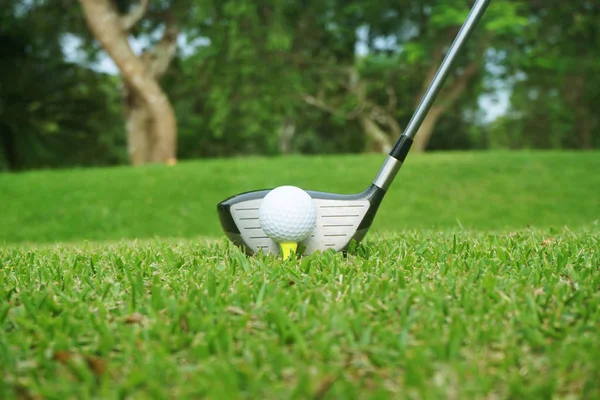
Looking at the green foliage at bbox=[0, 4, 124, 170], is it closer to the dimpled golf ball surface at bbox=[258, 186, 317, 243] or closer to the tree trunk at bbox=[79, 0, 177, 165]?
the tree trunk at bbox=[79, 0, 177, 165]

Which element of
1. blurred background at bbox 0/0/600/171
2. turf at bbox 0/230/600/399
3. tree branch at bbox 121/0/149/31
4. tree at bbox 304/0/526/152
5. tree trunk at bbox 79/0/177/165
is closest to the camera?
turf at bbox 0/230/600/399

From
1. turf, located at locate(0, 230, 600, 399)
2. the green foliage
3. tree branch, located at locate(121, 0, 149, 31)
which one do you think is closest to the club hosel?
turf, located at locate(0, 230, 600, 399)

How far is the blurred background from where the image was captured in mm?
12805

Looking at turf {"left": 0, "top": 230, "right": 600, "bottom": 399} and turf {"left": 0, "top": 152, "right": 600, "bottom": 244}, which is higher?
turf {"left": 0, "top": 230, "right": 600, "bottom": 399}

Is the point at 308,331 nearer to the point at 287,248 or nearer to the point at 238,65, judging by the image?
the point at 287,248

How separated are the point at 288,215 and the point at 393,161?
62 cm

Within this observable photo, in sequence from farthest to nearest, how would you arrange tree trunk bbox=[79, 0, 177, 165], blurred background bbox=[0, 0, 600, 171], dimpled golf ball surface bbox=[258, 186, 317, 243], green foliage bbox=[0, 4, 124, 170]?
green foliage bbox=[0, 4, 124, 170] < blurred background bbox=[0, 0, 600, 171] < tree trunk bbox=[79, 0, 177, 165] < dimpled golf ball surface bbox=[258, 186, 317, 243]

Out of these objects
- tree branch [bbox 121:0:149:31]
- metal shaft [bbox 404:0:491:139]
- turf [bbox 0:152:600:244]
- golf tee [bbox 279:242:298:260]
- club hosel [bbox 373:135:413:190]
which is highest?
tree branch [bbox 121:0:149:31]

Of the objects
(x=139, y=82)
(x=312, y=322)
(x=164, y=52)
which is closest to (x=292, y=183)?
(x=139, y=82)

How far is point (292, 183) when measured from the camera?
8922 millimetres

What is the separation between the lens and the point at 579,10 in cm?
1655

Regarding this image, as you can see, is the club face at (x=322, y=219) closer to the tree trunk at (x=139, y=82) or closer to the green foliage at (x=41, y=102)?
the tree trunk at (x=139, y=82)

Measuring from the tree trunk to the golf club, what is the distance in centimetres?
968

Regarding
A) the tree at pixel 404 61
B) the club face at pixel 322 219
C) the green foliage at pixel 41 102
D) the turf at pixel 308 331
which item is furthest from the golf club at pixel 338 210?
the green foliage at pixel 41 102
